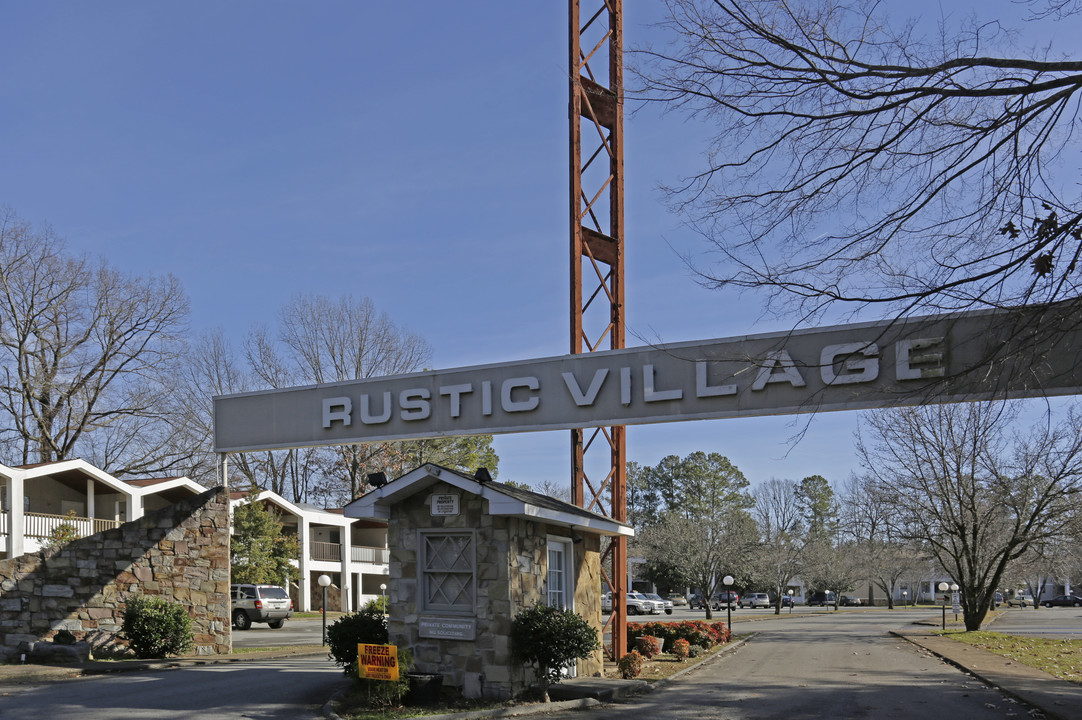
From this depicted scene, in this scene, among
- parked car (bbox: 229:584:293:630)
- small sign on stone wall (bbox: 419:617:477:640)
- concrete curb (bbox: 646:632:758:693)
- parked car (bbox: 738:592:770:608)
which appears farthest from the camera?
parked car (bbox: 738:592:770:608)

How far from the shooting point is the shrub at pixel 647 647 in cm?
2094

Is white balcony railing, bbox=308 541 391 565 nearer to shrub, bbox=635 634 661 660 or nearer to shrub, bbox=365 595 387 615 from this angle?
shrub, bbox=365 595 387 615

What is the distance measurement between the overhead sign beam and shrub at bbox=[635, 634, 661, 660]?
679cm

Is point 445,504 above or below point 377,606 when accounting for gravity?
above

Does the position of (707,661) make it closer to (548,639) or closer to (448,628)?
(548,639)

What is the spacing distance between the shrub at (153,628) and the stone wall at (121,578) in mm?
523

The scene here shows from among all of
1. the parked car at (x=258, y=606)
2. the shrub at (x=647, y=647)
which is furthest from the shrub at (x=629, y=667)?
the parked car at (x=258, y=606)

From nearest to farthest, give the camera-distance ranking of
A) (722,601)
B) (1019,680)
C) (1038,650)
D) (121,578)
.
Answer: (1019,680) < (121,578) < (1038,650) < (722,601)

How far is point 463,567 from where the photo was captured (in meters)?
14.7

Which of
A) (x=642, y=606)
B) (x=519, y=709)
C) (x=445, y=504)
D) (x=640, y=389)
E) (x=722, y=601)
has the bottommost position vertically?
(x=722, y=601)

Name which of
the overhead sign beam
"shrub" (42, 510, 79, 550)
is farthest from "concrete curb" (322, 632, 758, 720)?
"shrub" (42, 510, 79, 550)

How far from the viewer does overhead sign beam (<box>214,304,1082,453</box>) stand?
13.4m

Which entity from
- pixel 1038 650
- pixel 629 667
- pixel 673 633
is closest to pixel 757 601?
pixel 1038 650

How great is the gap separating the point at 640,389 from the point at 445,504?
3.85 metres
